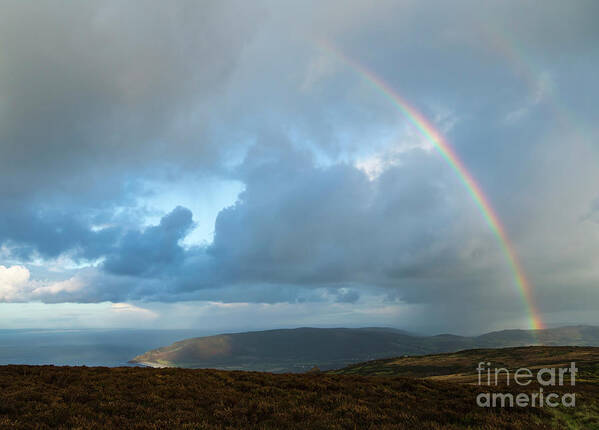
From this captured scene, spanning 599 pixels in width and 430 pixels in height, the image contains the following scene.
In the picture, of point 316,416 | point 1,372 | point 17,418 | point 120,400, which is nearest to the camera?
point 17,418

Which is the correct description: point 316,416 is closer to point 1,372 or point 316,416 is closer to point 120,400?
point 120,400

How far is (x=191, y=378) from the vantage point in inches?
958

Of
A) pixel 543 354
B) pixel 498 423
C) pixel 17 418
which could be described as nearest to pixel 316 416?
pixel 498 423

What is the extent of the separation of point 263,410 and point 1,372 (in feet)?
74.7

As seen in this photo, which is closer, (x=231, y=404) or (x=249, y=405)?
(x=249, y=405)

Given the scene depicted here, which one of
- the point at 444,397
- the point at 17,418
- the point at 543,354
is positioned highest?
the point at 17,418

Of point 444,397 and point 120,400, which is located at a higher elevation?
point 120,400

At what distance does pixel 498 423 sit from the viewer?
14.4 m

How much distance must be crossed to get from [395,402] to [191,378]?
14.9 metres

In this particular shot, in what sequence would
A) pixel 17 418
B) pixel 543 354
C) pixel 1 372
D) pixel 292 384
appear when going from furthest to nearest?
1. pixel 543 354
2. pixel 1 372
3. pixel 292 384
4. pixel 17 418

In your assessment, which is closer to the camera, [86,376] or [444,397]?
[444,397]

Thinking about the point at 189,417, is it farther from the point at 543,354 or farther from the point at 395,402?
the point at 543,354

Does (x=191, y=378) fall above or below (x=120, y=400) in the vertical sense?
below

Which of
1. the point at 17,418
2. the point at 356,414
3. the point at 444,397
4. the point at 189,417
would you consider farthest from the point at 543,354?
the point at 17,418
